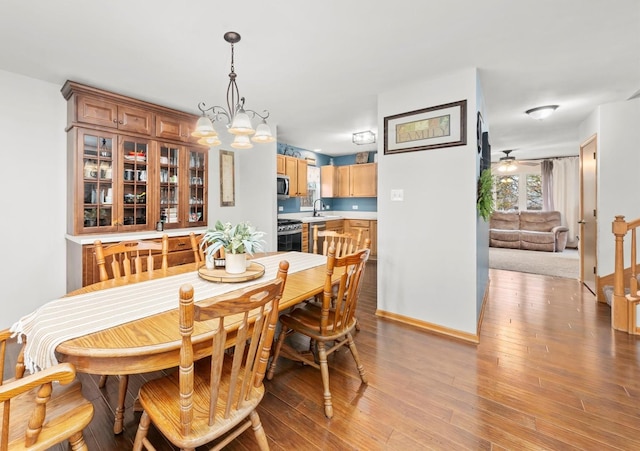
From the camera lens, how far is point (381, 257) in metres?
3.26

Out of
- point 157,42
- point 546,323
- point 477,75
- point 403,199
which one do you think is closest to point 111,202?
point 157,42

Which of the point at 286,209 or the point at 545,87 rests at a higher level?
the point at 545,87

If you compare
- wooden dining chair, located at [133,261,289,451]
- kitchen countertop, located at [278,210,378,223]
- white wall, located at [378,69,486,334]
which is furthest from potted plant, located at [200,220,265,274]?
kitchen countertop, located at [278,210,378,223]

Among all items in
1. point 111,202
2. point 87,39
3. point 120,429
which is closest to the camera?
point 120,429

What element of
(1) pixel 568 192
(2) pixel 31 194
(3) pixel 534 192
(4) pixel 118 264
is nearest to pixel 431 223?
(4) pixel 118 264

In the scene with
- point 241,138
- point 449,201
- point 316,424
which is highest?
point 241,138

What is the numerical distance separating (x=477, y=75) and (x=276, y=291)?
2.80 m

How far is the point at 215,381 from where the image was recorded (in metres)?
1.02

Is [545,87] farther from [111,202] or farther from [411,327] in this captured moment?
[111,202]

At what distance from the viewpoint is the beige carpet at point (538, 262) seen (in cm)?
516

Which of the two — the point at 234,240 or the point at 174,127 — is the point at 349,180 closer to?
the point at 174,127

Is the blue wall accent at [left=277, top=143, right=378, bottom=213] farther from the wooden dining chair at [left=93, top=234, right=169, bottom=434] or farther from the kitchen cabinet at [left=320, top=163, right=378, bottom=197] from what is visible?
the wooden dining chair at [left=93, top=234, right=169, bottom=434]

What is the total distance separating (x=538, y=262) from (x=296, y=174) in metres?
5.21

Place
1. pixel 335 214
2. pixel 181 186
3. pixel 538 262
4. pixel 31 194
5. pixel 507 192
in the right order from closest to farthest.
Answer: pixel 31 194
pixel 181 186
pixel 538 262
pixel 335 214
pixel 507 192
